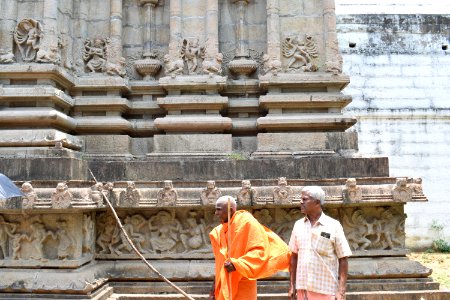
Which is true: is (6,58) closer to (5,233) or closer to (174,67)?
(174,67)

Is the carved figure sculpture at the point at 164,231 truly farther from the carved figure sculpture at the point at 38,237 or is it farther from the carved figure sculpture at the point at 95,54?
the carved figure sculpture at the point at 95,54

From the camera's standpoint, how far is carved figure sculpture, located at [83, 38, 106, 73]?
8742 mm

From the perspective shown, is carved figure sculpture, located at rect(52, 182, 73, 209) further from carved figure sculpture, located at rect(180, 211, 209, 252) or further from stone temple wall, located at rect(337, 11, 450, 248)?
stone temple wall, located at rect(337, 11, 450, 248)

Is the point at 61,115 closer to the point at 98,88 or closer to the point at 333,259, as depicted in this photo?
the point at 98,88

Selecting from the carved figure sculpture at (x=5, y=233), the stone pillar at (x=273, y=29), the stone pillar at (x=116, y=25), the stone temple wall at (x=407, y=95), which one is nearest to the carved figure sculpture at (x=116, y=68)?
the stone pillar at (x=116, y=25)

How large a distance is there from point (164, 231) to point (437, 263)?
366 inches

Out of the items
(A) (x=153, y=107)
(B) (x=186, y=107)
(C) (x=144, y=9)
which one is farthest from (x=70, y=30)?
(B) (x=186, y=107)

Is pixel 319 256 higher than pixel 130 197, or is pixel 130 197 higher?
pixel 130 197

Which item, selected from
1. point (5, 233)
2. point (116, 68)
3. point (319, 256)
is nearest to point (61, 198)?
point (5, 233)

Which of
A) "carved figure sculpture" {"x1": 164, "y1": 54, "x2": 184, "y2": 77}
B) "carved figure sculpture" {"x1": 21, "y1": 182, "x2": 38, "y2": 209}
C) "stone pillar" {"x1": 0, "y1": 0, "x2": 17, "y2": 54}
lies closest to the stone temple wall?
"carved figure sculpture" {"x1": 164, "y1": 54, "x2": 184, "y2": 77}

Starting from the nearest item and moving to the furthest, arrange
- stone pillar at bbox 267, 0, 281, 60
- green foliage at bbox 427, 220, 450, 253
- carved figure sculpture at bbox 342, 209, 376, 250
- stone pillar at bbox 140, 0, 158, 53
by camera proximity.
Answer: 1. carved figure sculpture at bbox 342, 209, 376, 250
2. stone pillar at bbox 267, 0, 281, 60
3. stone pillar at bbox 140, 0, 158, 53
4. green foliage at bbox 427, 220, 450, 253

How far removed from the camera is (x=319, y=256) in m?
5.21

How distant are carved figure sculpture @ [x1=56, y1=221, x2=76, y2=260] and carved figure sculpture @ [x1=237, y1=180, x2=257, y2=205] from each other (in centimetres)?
253

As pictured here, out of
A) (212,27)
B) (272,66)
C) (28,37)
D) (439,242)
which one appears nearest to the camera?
(28,37)
